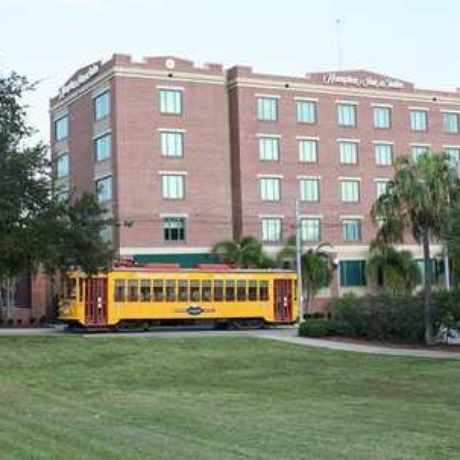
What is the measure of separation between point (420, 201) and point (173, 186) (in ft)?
131

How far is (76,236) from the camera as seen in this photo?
36.8 m

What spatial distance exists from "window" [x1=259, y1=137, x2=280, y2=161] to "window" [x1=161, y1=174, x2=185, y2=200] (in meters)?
7.21

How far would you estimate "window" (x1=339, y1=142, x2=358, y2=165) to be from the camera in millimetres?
79938

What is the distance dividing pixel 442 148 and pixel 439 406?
68.7 meters

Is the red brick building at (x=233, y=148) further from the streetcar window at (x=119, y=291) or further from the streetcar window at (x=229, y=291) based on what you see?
the streetcar window at (x=119, y=291)

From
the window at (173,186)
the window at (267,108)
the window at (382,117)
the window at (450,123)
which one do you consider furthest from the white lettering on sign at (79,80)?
the window at (450,123)

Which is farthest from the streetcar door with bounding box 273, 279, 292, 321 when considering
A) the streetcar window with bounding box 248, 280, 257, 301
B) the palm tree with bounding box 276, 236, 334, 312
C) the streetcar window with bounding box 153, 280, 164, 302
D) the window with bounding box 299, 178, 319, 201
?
the window with bounding box 299, 178, 319, 201

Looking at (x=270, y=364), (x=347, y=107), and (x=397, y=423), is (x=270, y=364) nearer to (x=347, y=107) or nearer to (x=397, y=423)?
(x=397, y=423)

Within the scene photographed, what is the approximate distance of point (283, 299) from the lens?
49250 millimetres

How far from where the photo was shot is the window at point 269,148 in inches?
3019

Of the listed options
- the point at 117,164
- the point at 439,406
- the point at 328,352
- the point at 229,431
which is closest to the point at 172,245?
the point at 117,164

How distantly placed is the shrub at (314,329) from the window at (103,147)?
35819 millimetres

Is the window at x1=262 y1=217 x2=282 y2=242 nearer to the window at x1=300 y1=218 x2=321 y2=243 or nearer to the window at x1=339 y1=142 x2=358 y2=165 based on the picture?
the window at x1=300 y1=218 x2=321 y2=243

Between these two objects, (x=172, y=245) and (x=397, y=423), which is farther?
(x=172, y=245)
